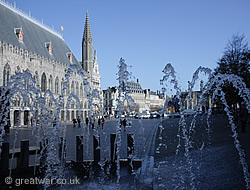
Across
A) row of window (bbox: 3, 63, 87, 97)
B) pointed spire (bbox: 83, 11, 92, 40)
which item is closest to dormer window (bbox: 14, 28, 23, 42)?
row of window (bbox: 3, 63, 87, 97)

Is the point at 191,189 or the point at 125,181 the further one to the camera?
A: the point at 125,181

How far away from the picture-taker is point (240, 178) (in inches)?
194

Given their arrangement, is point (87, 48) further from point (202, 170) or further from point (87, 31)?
point (202, 170)

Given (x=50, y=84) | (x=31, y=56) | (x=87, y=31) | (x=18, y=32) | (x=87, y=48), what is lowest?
(x=50, y=84)

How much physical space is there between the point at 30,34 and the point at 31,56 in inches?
218

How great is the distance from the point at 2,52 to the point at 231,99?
27078 mm

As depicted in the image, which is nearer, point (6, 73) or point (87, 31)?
point (6, 73)

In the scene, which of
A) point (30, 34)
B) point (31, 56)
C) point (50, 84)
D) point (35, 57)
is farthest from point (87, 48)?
point (31, 56)

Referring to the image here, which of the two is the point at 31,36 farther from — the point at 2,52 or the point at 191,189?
the point at 191,189

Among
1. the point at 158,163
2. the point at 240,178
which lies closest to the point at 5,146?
the point at 158,163

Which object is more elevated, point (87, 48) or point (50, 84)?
point (87, 48)

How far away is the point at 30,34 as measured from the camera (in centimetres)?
3569

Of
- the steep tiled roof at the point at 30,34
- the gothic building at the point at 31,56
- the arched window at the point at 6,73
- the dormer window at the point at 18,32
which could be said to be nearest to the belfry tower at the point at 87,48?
the gothic building at the point at 31,56

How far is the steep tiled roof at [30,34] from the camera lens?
30.0 metres
